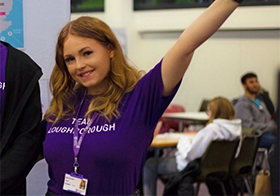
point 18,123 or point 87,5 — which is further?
point 87,5

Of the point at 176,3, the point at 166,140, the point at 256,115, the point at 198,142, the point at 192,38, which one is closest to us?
the point at 192,38

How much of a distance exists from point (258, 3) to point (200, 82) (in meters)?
1.77

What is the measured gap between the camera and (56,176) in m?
1.82

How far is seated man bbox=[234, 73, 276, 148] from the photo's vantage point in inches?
258

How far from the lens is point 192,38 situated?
5.37ft

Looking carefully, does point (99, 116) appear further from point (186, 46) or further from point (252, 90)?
point (252, 90)

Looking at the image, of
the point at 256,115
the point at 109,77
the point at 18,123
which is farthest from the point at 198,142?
the point at 18,123

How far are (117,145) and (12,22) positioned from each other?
2.52 feet

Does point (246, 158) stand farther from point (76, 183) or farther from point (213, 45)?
point (213, 45)

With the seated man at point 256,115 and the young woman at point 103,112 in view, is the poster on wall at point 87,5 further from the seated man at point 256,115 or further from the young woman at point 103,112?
the young woman at point 103,112

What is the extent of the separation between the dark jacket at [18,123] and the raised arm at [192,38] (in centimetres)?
43

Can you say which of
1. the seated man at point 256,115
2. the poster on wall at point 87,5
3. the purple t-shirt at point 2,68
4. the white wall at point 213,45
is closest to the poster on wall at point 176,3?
the white wall at point 213,45

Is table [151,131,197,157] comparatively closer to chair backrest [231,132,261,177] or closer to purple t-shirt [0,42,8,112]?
chair backrest [231,132,261,177]

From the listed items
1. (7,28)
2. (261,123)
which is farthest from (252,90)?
(7,28)
